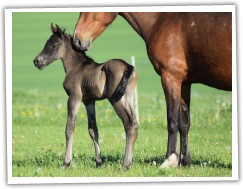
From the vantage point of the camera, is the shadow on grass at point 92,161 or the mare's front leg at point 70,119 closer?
the mare's front leg at point 70,119

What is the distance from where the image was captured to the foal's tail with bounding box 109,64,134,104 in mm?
9023

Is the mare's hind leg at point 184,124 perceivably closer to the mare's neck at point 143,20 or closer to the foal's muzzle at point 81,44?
the mare's neck at point 143,20

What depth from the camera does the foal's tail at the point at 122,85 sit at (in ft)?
29.6

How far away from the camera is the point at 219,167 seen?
956 centimetres

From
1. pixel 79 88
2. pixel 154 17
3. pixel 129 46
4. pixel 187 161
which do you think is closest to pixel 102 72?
pixel 79 88

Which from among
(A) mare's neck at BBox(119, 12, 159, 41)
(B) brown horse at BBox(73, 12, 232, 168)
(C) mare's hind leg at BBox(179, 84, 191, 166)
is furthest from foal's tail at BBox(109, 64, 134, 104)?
(C) mare's hind leg at BBox(179, 84, 191, 166)

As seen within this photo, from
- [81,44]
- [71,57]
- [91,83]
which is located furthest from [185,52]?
[71,57]

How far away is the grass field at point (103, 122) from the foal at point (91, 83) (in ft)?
1.74

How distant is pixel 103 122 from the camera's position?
13.0 meters

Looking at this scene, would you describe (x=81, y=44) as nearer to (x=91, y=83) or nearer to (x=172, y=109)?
(x=91, y=83)

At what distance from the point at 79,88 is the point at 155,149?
6.38 feet

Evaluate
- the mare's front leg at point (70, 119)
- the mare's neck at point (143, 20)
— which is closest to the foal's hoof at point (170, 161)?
the mare's front leg at point (70, 119)

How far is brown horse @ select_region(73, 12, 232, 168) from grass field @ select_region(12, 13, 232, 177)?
79 cm
